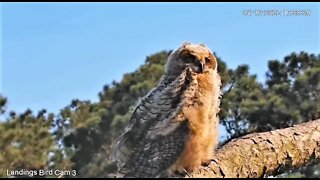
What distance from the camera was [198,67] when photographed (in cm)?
332

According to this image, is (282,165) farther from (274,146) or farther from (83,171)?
(83,171)

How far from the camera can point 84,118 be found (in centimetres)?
1209

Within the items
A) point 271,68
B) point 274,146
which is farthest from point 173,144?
point 271,68

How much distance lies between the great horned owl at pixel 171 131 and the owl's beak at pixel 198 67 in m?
0.09

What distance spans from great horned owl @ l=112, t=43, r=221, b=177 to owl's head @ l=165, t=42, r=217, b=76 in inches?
5.2

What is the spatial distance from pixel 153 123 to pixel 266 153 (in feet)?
2.34

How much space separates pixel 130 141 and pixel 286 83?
856cm

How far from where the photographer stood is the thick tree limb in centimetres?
248

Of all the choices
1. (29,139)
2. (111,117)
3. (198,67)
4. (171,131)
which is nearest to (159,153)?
(171,131)

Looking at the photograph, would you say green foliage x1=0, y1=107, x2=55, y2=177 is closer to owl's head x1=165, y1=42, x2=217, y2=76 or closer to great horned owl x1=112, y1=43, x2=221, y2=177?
owl's head x1=165, y1=42, x2=217, y2=76

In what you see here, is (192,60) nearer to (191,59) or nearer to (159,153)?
(191,59)

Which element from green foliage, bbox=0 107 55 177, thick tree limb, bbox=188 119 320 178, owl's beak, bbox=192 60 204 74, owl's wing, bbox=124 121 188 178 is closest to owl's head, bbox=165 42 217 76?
owl's beak, bbox=192 60 204 74

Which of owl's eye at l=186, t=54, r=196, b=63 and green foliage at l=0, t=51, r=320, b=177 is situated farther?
green foliage at l=0, t=51, r=320, b=177

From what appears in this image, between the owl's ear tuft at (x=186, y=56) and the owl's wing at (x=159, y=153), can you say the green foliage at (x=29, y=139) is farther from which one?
the owl's wing at (x=159, y=153)
